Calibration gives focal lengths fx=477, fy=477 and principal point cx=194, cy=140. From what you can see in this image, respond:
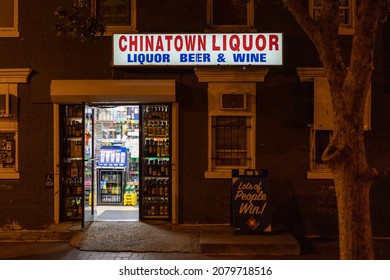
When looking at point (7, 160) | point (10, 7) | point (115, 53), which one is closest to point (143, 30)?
point (115, 53)

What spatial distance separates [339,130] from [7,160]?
23.7 feet

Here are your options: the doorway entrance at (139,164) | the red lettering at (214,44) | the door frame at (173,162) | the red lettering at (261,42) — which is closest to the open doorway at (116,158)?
the doorway entrance at (139,164)

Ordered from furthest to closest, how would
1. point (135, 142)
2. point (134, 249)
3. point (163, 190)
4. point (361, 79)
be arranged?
point (135, 142) < point (163, 190) < point (134, 249) < point (361, 79)

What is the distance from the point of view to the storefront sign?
989cm

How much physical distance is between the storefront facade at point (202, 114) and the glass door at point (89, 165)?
0.50 metres

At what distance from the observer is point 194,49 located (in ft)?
32.7

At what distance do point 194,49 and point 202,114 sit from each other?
138 centimetres

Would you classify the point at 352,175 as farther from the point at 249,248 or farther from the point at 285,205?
the point at 285,205

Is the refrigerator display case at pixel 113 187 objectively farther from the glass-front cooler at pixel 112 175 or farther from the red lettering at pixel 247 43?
the red lettering at pixel 247 43

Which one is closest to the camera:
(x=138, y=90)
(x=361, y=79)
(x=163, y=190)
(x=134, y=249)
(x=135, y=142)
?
(x=361, y=79)

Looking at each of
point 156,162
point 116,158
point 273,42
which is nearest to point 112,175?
point 116,158

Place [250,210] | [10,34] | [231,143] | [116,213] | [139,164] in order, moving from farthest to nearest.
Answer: [116,213] < [139,164] < [231,143] < [10,34] < [250,210]

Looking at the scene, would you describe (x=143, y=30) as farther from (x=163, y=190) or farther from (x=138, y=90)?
(x=163, y=190)

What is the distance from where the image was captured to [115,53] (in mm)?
9961
